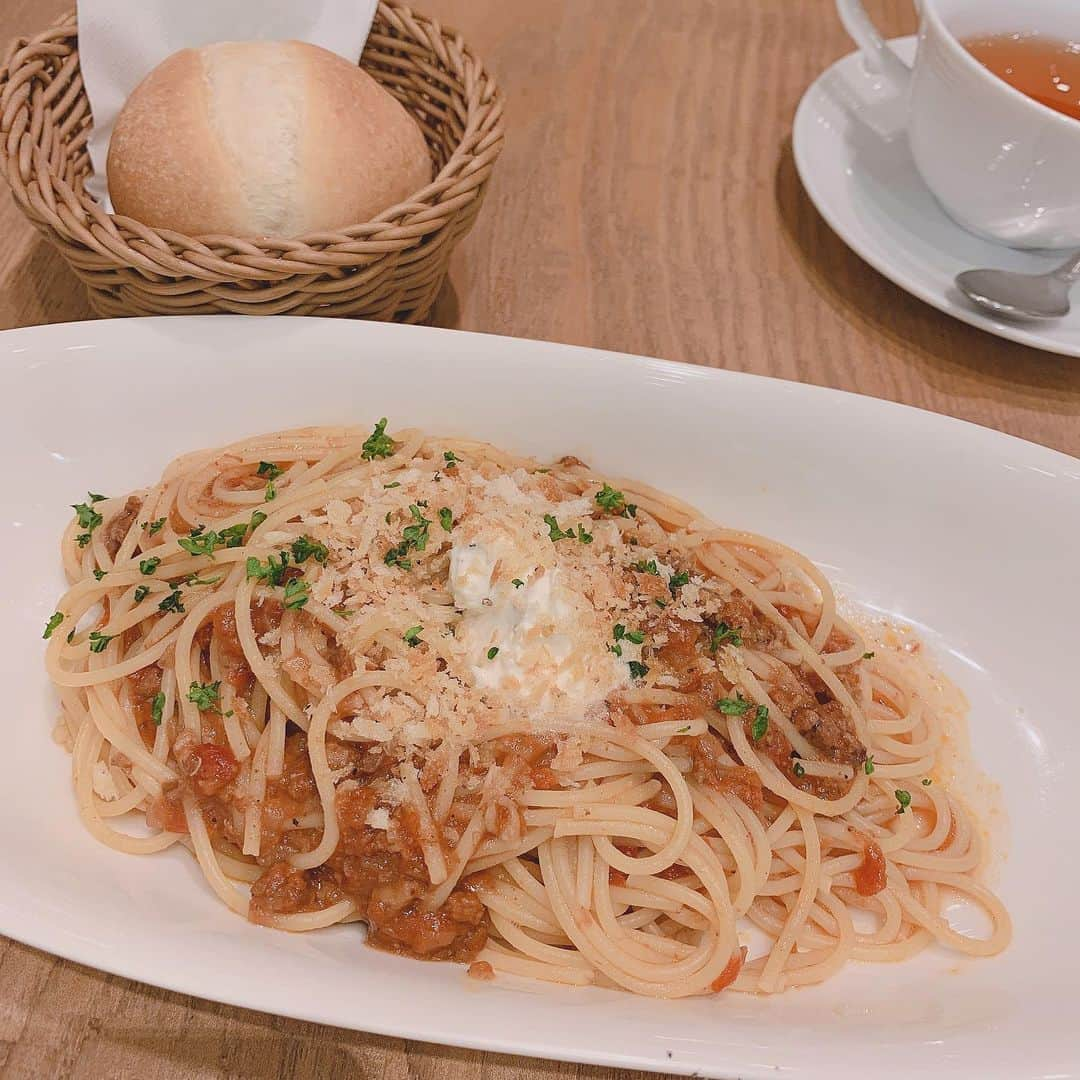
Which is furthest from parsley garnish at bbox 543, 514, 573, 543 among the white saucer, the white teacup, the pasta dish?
the white teacup

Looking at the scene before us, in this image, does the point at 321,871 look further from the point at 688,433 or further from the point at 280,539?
the point at 688,433

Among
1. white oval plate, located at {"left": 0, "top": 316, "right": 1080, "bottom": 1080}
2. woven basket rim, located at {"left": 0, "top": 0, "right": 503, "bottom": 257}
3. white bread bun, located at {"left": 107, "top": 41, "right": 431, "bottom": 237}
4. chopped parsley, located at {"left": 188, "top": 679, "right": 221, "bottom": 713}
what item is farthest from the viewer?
white bread bun, located at {"left": 107, "top": 41, "right": 431, "bottom": 237}

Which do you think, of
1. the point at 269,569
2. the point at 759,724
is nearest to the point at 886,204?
the point at 759,724

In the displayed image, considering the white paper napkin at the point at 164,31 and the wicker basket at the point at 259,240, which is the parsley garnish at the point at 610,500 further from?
the white paper napkin at the point at 164,31

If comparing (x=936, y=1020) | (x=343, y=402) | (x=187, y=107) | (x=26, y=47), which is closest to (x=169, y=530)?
(x=343, y=402)

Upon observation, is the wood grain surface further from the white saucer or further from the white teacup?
the white teacup

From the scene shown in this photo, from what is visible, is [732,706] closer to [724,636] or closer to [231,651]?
[724,636]
